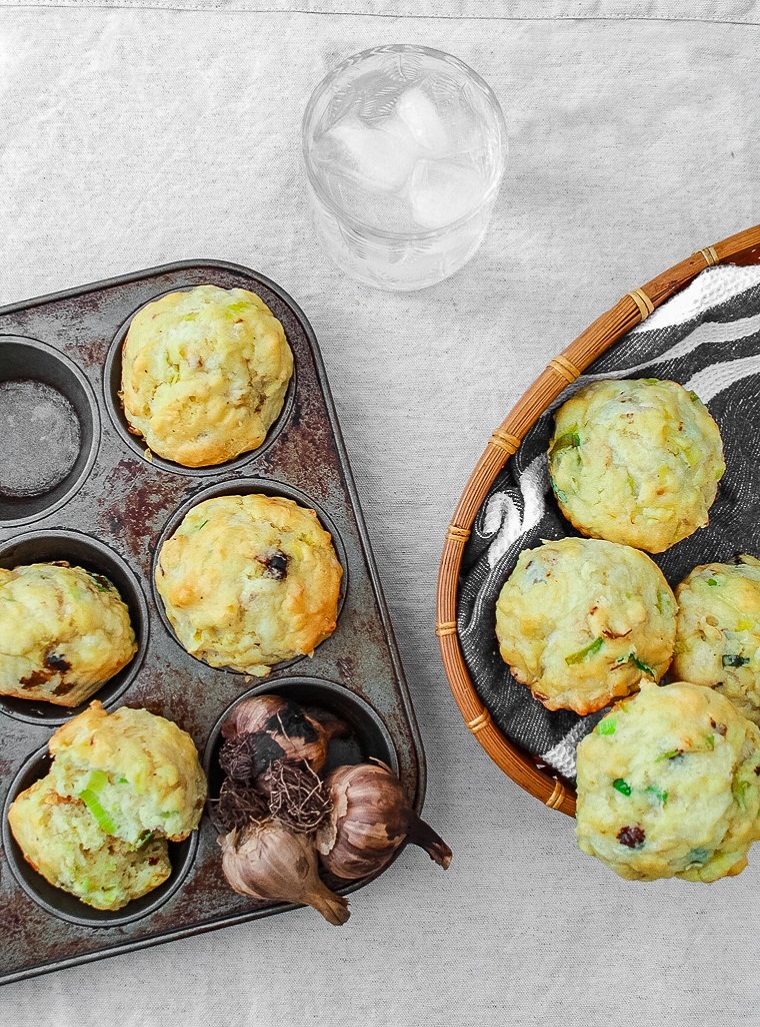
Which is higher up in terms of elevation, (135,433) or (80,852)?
(135,433)

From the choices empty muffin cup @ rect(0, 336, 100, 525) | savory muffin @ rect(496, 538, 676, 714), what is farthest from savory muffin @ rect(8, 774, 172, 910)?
savory muffin @ rect(496, 538, 676, 714)

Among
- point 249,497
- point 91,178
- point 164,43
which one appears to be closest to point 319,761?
point 249,497

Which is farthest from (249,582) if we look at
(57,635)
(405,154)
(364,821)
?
(405,154)

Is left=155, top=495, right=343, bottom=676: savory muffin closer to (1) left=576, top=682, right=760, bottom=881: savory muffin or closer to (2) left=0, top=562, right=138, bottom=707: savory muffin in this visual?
(2) left=0, top=562, right=138, bottom=707: savory muffin

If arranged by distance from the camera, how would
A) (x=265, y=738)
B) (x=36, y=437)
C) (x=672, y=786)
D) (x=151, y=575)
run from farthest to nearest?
(x=36, y=437) → (x=151, y=575) → (x=265, y=738) → (x=672, y=786)

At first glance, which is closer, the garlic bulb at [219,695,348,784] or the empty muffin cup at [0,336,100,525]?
the garlic bulb at [219,695,348,784]

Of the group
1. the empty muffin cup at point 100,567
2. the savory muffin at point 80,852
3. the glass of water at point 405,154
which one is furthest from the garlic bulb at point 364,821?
the glass of water at point 405,154

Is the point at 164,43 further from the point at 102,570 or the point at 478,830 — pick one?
the point at 478,830

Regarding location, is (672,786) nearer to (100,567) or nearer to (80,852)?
(80,852)
